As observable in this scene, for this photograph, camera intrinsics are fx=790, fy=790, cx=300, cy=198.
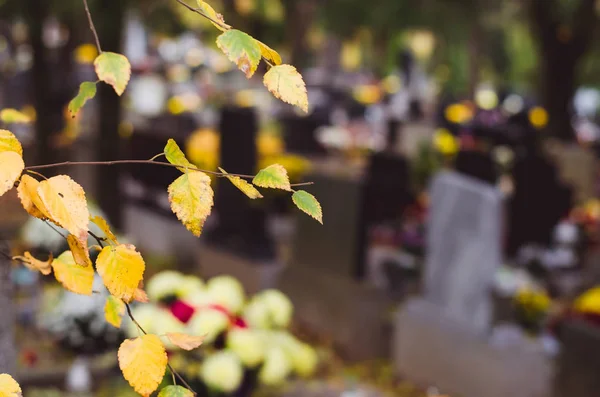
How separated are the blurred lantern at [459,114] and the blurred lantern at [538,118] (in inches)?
47.2

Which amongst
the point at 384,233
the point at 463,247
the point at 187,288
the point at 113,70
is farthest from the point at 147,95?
the point at 113,70

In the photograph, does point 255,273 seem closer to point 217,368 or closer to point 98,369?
point 98,369

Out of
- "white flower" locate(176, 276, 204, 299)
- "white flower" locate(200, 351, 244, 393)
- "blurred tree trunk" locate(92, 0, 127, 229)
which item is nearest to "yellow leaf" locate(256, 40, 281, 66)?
"white flower" locate(200, 351, 244, 393)

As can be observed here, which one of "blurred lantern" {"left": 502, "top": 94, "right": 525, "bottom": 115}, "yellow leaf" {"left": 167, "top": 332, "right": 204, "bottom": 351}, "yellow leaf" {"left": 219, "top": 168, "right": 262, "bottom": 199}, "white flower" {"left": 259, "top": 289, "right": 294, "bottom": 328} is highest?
"blurred lantern" {"left": 502, "top": 94, "right": 525, "bottom": 115}

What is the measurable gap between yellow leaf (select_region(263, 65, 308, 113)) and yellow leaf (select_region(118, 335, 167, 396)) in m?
0.48

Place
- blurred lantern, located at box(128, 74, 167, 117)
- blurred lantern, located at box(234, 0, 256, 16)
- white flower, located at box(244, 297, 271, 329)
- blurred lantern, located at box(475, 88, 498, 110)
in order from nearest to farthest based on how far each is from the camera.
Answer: white flower, located at box(244, 297, 271, 329)
blurred lantern, located at box(475, 88, 498, 110)
blurred lantern, located at box(128, 74, 167, 117)
blurred lantern, located at box(234, 0, 256, 16)

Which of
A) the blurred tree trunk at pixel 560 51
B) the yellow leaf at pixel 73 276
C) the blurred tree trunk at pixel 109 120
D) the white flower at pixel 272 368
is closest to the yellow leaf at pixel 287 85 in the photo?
the yellow leaf at pixel 73 276

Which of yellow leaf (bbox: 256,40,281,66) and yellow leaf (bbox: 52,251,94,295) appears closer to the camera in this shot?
yellow leaf (bbox: 256,40,281,66)

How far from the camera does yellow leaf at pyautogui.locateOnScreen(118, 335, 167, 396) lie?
1.34 meters

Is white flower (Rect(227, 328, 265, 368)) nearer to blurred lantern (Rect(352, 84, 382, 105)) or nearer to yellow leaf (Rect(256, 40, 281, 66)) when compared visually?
yellow leaf (Rect(256, 40, 281, 66))

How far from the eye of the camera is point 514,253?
834 centimetres

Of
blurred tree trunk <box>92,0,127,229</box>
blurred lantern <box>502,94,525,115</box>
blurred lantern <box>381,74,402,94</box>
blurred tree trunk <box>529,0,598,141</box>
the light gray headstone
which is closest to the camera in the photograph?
the light gray headstone

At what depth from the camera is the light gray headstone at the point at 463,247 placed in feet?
18.4

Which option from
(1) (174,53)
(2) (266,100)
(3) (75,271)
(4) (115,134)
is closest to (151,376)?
(3) (75,271)
